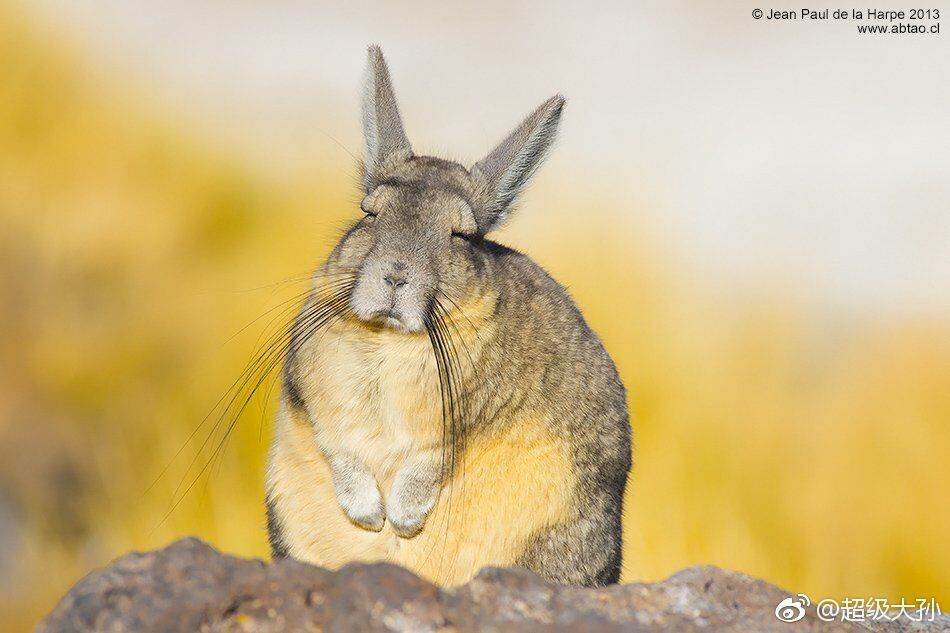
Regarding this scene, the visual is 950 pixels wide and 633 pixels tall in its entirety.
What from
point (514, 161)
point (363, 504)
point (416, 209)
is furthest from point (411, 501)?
point (514, 161)

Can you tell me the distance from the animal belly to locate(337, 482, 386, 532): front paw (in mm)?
76

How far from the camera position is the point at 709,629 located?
10.9ft

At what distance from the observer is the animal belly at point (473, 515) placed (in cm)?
490

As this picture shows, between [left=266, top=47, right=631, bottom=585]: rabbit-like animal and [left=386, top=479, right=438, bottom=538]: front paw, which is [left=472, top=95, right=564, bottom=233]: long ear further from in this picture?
[left=386, top=479, right=438, bottom=538]: front paw

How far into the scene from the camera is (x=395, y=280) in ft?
15.4

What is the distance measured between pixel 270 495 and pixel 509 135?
1.97 metres

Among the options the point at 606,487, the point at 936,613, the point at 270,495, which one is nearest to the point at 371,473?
the point at 270,495

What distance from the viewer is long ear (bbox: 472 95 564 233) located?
5062mm

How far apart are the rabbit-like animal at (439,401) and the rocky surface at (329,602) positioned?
1569mm

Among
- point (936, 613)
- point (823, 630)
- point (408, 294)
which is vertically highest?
point (408, 294)

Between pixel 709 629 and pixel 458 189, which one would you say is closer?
pixel 709 629

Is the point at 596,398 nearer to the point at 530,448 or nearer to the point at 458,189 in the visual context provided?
the point at 530,448

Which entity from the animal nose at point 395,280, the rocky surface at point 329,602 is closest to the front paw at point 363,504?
the animal nose at point 395,280

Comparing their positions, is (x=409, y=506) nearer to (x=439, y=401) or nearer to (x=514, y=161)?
(x=439, y=401)
